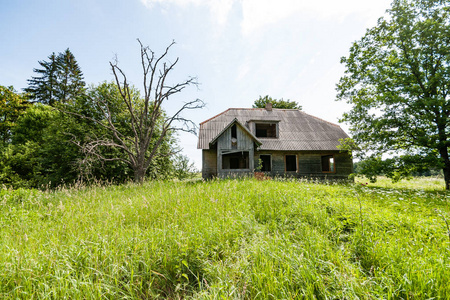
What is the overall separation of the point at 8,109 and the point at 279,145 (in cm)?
3388

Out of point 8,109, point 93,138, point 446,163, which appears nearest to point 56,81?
point 8,109

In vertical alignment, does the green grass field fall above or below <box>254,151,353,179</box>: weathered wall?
below

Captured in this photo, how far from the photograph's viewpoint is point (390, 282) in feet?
5.83

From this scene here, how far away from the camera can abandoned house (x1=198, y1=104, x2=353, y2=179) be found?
13906 millimetres

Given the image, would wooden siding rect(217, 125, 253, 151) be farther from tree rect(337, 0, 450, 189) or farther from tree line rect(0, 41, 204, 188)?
tree rect(337, 0, 450, 189)

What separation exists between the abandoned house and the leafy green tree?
26.3m

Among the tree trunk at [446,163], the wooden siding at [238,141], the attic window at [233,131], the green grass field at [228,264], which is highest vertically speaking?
the attic window at [233,131]

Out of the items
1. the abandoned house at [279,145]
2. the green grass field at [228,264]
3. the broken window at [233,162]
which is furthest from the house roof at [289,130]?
the green grass field at [228,264]

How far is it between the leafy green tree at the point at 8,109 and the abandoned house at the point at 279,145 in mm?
26337

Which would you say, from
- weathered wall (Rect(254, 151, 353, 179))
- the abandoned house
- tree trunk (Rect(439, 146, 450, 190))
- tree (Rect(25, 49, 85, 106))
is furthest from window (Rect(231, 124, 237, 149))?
tree (Rect(25, 49, 85, 106))

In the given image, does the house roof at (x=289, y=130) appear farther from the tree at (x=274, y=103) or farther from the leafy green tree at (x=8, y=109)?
the leafy green tree at (x=8, y=109)

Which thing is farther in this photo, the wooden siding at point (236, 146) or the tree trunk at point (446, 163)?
the wooden siding at point (236, 146)

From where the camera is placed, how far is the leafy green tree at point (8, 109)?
22.1m

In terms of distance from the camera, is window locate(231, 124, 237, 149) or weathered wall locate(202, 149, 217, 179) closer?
window locate(231, 124, 237, 149)
